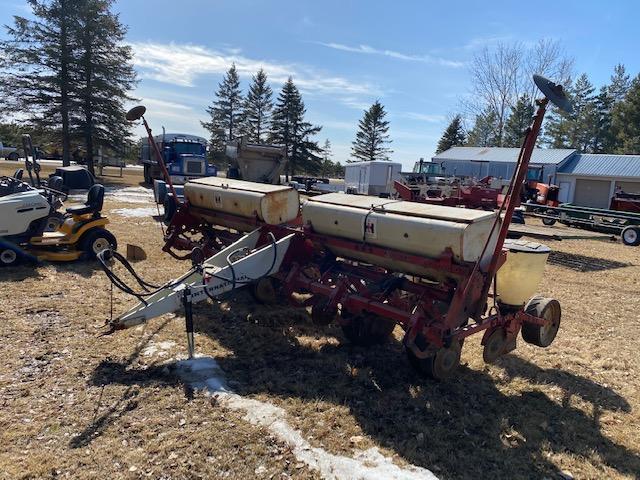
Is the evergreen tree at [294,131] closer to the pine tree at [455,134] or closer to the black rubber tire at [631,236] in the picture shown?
the pine tree at [455,134]

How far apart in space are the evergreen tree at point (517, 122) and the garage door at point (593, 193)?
9.88 metres

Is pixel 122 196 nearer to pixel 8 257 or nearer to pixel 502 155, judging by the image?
pixel 8 257

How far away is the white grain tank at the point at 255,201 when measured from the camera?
5703mm

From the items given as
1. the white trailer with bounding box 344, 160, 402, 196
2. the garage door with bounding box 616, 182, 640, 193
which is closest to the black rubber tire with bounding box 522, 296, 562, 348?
the white trailer with bounding box 344, 160, 402, 196

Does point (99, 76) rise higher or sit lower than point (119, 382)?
higher

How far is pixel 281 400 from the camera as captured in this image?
384 cm

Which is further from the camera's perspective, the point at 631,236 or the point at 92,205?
the point at 631,236

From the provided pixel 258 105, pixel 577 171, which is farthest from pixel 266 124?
pixel 577 171

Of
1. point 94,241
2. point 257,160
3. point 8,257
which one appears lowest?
point 8,257

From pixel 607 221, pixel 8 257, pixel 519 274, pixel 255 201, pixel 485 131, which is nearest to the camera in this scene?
pixel 519 274

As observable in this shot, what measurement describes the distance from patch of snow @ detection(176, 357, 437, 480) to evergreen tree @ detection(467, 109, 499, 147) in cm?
4372

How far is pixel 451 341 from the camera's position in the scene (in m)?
3.88

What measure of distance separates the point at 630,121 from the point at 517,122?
33.8 ft

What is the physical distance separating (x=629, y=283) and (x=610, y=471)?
6816 millimetres
